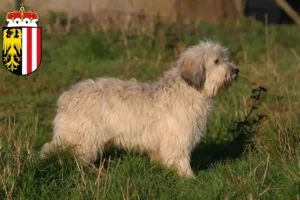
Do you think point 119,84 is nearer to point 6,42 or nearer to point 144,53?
point 6,42

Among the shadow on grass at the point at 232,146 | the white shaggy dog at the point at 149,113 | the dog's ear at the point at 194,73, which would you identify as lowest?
the shadow on grass at the point at 232,146

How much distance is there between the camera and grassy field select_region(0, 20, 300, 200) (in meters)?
5.77

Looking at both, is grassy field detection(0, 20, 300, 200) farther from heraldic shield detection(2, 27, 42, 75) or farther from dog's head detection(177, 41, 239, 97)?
dog's head detection(177, 41, 239, 97)

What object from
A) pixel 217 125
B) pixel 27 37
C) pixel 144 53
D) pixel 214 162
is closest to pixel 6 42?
pixel 27 37

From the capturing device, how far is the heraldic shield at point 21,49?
9383mm

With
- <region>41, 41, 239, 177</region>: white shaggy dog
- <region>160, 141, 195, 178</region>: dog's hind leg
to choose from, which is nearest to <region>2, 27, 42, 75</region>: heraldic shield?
<region>41, 41, 239, 177</region>: white shaggy dog

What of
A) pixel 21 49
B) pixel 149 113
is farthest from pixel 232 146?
pixel 21 49

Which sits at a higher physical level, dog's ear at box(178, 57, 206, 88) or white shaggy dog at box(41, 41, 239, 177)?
dog's ear at box(178, 57, 206, 88)

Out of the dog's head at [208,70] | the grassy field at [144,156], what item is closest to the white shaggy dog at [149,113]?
the dog's head at [208,70]

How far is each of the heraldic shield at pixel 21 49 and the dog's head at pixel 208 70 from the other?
10.2ft

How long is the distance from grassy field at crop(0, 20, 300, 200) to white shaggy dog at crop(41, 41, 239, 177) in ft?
0.64

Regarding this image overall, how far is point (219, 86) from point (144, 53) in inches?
214

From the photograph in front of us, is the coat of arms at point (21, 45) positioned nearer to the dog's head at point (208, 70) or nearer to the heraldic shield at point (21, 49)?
the heraldic shield at point (21, 49)

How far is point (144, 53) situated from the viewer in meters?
12.2
